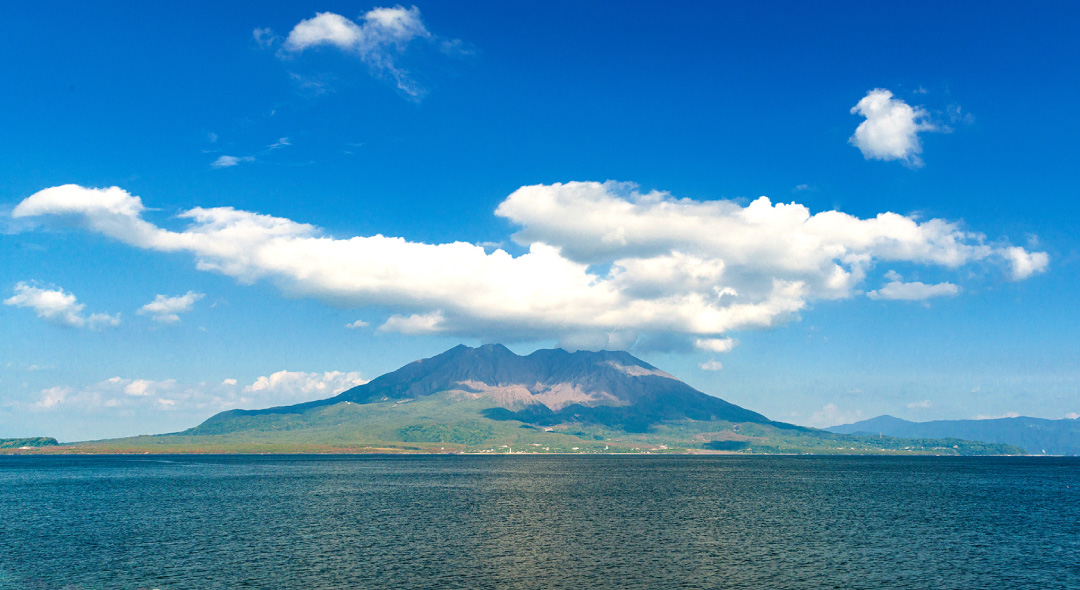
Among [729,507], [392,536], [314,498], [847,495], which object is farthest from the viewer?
[847,495]

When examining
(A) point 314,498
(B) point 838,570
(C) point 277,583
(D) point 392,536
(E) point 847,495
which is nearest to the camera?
(C) point 277,583

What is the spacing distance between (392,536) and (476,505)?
168ft

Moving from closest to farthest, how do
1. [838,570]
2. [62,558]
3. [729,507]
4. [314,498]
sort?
[838,570] → [62,558] → [729,507] → [314,498]

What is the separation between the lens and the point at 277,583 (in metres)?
73.1

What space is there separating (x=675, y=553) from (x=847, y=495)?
380 ft

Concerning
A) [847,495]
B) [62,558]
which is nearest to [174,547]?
[62,558]

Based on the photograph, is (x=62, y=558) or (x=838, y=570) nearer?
(x=838, y=570)

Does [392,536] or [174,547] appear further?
[392,536]

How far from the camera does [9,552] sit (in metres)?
90.8

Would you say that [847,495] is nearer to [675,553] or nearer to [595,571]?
[675,553]

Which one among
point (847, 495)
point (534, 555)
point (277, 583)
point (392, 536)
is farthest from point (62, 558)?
point (847, 495)

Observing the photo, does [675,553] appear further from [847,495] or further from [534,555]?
[847,495]

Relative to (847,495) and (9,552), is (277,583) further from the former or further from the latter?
(847,495)

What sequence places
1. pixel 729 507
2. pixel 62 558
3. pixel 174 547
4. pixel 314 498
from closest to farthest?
pixel 62 558 < pixel 174 547 < pixel 729 507 < pixel 314 498
